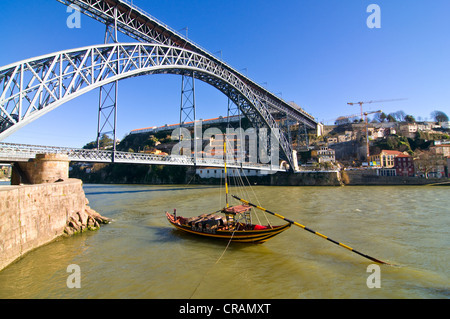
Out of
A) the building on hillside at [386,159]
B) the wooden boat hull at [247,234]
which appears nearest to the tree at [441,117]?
the building on hillside at [386,159]

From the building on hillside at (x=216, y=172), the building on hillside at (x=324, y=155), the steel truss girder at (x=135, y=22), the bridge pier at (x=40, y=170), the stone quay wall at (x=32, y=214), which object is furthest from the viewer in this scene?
the building on hillside at (x=324, y=155)

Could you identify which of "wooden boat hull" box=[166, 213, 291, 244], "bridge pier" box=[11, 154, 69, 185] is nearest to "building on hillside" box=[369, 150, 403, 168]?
"wooden boat hull" box=[166, 213, 291, 244]

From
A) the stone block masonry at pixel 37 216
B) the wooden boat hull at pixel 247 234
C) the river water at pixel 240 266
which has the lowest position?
the river water at pixel 240 266

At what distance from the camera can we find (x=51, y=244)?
10.3 metres

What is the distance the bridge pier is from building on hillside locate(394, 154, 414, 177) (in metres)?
Answer: 54.7

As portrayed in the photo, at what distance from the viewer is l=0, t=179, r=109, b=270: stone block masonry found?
754cm

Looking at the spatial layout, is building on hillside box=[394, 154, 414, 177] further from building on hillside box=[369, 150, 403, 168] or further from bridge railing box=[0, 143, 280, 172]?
bridge railing box=[0, 143, 280, 172]

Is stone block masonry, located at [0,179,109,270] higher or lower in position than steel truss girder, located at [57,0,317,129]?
lower

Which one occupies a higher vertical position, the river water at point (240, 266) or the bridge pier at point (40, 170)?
the bridge pier at point (40, 170)

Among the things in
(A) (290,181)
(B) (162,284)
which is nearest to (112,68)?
(B) (162,284)

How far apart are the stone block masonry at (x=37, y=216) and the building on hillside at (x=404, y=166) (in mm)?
53144

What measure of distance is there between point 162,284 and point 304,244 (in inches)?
248

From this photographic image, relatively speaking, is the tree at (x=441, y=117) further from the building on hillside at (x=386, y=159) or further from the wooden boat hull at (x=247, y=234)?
the wooden boat hull at (x=247, y=234)

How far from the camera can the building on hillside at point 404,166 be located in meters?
45.4
